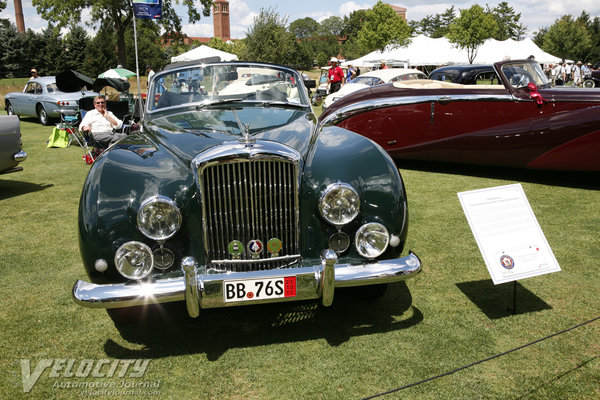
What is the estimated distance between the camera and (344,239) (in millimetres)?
3068

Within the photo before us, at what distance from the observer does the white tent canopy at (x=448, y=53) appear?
32.8 metres

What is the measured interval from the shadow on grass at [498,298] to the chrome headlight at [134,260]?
7.77 feet

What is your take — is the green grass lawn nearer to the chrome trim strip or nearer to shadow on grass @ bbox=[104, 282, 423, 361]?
shadow on grass @ bbox=[104, 282, 423, 361]

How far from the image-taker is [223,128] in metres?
3.60

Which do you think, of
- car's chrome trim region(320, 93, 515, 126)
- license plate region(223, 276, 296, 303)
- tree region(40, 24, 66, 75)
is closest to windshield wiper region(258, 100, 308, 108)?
license plate region(223, 276, 296, 303)

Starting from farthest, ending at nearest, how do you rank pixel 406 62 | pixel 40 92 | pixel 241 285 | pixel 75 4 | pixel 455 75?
pixel 406 62, pixel 75 4, pixel 40 92, pixel 455 75, pixel 241 285

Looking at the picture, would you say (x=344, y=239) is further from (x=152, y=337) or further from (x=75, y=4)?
(x=75, y=4)

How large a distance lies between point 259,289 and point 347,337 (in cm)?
82

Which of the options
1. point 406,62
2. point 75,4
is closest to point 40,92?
point 75,4

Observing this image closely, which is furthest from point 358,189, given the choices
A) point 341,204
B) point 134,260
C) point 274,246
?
point 134,260

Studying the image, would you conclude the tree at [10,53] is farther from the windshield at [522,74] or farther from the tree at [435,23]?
the tree at [435,23]

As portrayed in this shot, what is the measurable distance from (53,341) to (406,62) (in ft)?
108

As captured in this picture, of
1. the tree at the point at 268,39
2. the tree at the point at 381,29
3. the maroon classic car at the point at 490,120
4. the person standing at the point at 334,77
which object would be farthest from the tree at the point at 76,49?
the maroon classic car at the point at 490,120

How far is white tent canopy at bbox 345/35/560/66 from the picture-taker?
3275 centimetres
